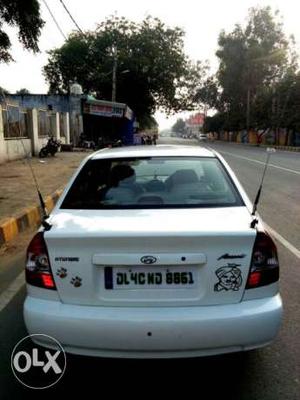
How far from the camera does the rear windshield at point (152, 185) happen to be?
3586mm

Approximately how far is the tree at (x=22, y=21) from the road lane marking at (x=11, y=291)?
709 centimetres

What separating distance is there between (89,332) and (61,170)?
1508 cm

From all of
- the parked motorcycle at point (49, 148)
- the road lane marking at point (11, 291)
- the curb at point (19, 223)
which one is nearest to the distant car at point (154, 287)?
the road lane marking at point (11, 291)

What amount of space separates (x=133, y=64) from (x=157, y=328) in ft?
158

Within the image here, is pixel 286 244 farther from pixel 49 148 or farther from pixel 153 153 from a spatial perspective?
pixel 49 148

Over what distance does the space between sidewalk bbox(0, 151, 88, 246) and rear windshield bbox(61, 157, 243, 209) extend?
356 centimetres

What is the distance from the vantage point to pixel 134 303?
9.43 feet

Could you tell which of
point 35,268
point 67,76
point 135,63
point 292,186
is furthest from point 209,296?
point 67,76

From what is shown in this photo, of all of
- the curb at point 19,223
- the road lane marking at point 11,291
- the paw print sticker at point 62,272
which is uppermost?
the paw print sticker at point 62,272

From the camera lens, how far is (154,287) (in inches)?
113

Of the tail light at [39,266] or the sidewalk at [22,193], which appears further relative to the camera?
the sidewalk at [22,193]

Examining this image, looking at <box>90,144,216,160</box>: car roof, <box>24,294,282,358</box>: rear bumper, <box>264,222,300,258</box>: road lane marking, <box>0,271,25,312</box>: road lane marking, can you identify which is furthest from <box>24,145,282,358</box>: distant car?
<box>264,222,300,258</box>: road lane marking

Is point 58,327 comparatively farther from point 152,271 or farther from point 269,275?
point 269,275

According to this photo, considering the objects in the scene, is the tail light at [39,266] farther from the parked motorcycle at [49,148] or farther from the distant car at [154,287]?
the parked motorcycle at [49,148]
